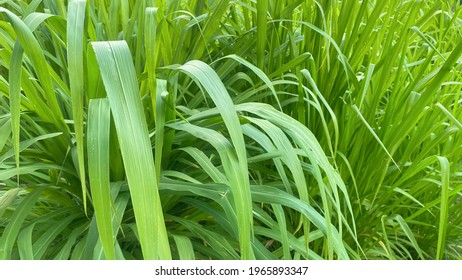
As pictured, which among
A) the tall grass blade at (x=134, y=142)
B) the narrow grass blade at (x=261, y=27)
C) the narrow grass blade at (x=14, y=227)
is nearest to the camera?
the tall grass blade at (x=134, y=142)

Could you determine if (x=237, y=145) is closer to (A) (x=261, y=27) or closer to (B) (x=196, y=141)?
(B) (x=196, y=141)

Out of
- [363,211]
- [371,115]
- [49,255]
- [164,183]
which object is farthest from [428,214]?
[49,255]

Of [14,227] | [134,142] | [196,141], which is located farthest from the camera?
[196,141]

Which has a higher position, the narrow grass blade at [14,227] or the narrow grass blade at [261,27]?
the narrow grass blade at [261,27]

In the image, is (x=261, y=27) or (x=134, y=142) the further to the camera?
(x=261, y=27)

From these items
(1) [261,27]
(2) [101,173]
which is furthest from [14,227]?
(1) [261,27]

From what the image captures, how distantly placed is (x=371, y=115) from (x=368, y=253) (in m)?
0.24

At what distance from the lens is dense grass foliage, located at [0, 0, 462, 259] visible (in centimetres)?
47

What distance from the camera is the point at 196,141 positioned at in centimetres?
74

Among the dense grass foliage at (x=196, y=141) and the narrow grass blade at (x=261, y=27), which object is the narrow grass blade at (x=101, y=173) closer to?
the dense grass foliage at (x=196, y=141)

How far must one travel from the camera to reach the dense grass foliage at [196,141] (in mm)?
467

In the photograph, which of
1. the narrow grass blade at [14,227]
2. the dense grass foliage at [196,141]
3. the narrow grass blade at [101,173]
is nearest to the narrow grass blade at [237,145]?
→ the dense grass foliage at [196,141]

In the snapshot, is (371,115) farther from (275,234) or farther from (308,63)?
(275,234)

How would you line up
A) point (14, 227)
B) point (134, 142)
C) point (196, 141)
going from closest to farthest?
1. point (134, 142)
2. point (14, 227)
3. point (196, 141)
